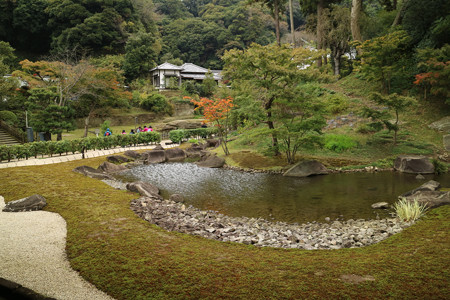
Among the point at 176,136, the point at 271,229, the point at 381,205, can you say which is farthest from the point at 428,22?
the point at 271,229

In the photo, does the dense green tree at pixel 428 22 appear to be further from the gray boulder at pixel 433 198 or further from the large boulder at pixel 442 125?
the gray boulder at pixel 433 198

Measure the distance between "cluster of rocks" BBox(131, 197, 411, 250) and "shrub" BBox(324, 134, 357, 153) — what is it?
29.6ft

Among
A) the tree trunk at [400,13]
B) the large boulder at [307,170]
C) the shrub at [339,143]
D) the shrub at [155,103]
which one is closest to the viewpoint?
the large boulder at [307,170]

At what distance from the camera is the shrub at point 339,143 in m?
A: 15.0

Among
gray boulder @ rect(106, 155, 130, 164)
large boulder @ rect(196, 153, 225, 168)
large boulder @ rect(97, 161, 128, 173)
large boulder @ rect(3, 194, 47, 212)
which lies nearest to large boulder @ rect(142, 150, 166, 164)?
gray boulder @ rect(106, 155, 130, 164)

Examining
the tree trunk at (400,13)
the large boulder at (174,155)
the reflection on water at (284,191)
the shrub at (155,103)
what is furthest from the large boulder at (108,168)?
the tree trunk at (400,13)

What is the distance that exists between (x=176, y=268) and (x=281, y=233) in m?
2.73

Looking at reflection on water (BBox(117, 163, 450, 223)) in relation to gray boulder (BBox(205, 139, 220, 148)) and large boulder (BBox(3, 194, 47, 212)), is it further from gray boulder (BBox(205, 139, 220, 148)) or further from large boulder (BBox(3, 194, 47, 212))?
gray boulder (BBox(205, 139, 220, 148))

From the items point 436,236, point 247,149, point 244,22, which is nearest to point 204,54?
point 244,22

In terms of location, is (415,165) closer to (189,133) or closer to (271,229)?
(271,229)

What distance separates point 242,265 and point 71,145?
15.9 metres

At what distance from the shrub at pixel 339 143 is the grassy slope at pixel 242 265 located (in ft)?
30.3

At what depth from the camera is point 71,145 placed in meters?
16.3

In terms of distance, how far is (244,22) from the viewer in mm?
47250
